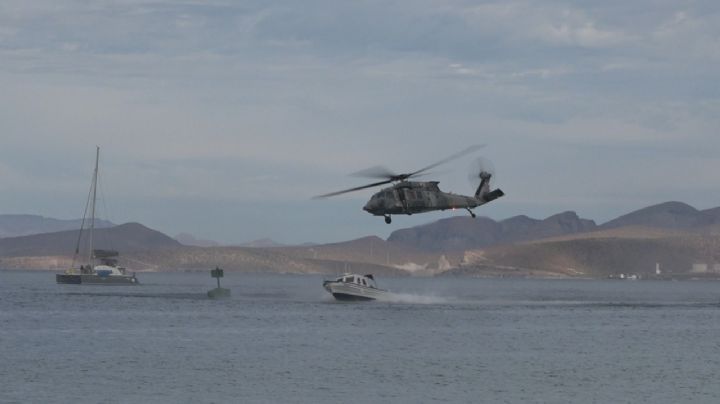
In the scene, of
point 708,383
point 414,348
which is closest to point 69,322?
point 414,348

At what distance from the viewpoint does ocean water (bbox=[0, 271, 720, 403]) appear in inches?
2302

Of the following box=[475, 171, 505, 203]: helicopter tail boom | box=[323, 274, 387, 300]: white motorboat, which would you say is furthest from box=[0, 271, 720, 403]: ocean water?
box=[475, 171, 505, 203]: helicopter tail boom

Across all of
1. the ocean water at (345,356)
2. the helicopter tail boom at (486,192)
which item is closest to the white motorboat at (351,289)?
the ocean water at (345,356)

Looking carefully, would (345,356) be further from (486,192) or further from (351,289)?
(351,289)

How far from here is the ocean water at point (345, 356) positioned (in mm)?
58469

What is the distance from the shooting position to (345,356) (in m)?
75.5

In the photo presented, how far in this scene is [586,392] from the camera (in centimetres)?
6041

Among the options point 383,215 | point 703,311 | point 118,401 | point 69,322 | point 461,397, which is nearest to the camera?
point 118,401

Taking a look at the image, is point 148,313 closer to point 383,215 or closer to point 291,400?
point 383,215

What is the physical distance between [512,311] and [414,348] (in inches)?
2214

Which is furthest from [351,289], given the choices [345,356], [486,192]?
[345,356]

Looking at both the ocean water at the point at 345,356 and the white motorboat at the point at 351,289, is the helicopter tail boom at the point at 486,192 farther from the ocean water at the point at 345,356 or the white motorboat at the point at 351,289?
the white motorboat at the point at 351,289

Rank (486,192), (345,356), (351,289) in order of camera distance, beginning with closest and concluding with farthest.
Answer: (345,356) < (486,192) < (351,289)

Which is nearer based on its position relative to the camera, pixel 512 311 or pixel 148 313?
pixel 148 313
